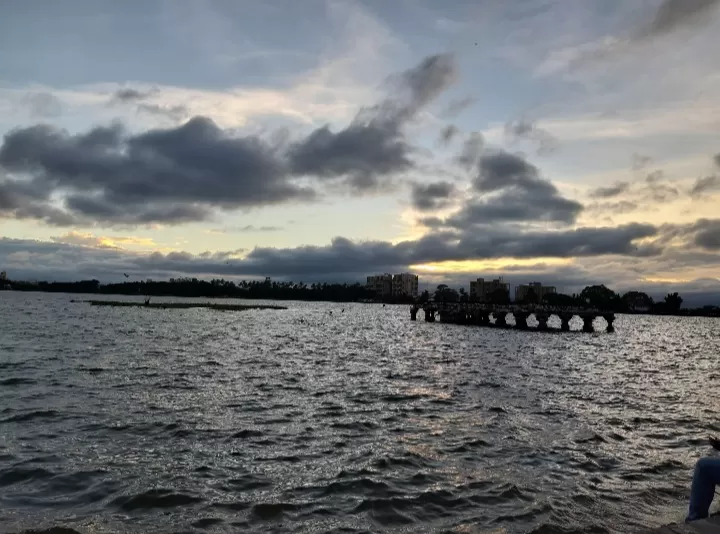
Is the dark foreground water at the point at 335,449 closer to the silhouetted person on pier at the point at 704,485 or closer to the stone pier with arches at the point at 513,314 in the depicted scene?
the silhouetted person on pier at the point at 704,485

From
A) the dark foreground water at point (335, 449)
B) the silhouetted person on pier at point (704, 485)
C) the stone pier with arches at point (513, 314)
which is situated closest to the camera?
the silhouetted person on pier at point (704, 485)

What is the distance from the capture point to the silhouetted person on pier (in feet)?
27.2

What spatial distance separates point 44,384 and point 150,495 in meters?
16.6

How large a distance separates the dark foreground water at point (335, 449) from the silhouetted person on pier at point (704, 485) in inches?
78.9

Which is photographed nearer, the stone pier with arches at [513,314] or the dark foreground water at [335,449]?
the dark foreground water at [335,449]

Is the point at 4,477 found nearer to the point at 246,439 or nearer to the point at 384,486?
the point at 246,439

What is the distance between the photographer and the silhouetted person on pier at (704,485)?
830 centimetres

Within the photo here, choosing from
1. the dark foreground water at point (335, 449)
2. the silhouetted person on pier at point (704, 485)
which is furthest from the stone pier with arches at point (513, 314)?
the silhouetted person on pier at point (704, 485)

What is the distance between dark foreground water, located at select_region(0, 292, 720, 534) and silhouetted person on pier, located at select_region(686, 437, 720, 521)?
2004mm

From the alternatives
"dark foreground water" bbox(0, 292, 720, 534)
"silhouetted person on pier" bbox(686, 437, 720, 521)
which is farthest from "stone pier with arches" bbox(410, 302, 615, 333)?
"silhouetted person on pier" bbox(686, 437, 720, 521)

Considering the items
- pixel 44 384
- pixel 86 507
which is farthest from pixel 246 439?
pixel 44 384

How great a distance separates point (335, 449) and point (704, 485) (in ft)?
29.7

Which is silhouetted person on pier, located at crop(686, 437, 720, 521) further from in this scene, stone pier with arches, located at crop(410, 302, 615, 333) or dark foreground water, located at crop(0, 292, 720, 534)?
stone pier with arches, located at crop(410, 302, 615, 333)

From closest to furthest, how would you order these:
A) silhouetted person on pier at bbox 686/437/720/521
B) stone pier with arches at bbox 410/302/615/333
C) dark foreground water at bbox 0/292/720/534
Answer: silhouetted person on pier at bbox 686/437/720/521 → dark foreground water at bbox 0/292/720/534 → stone pier with arches at bbox 410/302/615/333
